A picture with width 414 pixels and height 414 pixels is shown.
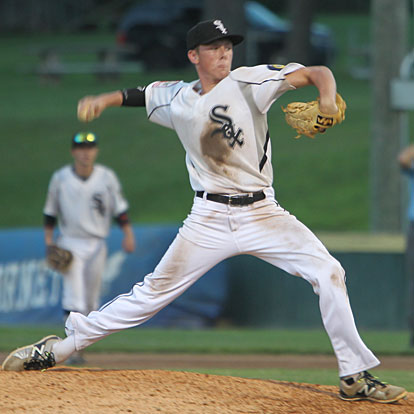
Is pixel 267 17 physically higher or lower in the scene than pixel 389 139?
higher

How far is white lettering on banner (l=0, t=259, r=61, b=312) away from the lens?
1268 centimetres

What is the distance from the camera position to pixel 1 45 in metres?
37.3

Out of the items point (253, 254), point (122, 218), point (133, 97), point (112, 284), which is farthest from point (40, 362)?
point (112, 284)

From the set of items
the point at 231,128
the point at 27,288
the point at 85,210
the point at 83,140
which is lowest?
the point at 27,288

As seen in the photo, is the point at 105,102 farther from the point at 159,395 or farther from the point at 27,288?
the point at 27,288

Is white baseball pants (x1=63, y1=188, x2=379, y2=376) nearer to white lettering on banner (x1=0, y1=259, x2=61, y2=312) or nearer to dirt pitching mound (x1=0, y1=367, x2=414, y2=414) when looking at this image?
dirt pitching mound (x1=0, y1=367, x2=414, y2=414)

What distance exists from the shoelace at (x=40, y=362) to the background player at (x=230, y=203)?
41 centimetres

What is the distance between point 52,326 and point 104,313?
20.9 feet

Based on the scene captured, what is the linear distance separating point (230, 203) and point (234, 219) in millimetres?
100

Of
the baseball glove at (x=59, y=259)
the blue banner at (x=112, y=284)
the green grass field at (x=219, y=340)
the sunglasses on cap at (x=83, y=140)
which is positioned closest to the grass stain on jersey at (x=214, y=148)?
the sunglasses on cap at (x=83, y=140)

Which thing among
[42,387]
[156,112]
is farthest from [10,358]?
[156,112]

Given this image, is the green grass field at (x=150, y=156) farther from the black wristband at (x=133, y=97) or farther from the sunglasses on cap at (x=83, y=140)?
the black wristband at (x=133, y=97)

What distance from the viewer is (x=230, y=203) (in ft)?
20.2

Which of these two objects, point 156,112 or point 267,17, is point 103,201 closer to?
point 156,112
